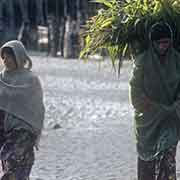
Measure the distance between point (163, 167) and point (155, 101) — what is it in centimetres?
54

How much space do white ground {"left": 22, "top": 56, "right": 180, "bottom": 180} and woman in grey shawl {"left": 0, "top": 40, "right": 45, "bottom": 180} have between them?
5.45ft

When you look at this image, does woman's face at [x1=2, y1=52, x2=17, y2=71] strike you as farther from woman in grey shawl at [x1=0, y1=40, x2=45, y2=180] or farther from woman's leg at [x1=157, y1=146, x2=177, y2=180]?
woman's leg at [x1=157, y1=146, x2=177, y2=180]

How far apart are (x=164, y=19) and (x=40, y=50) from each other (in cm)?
2760

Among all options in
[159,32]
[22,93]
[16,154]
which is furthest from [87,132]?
[159,32]

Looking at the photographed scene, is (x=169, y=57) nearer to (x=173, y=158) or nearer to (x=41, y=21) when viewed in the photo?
(x=173, y=158)

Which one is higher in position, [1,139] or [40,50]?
[1,139]

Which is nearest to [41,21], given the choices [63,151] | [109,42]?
[63,151]

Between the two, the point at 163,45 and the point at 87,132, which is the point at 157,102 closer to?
the point at 163,45

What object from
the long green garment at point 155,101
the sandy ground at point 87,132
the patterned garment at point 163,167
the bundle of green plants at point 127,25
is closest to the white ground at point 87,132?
the sandy ground at point 87,132

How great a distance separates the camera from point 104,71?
23984mm

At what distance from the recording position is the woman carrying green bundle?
20.0ft

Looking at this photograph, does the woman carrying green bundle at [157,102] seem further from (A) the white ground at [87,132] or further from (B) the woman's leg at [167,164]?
(A) the white ground at [87,132]

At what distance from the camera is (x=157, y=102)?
616 centimetres

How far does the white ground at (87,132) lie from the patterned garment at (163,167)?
1727 mm
